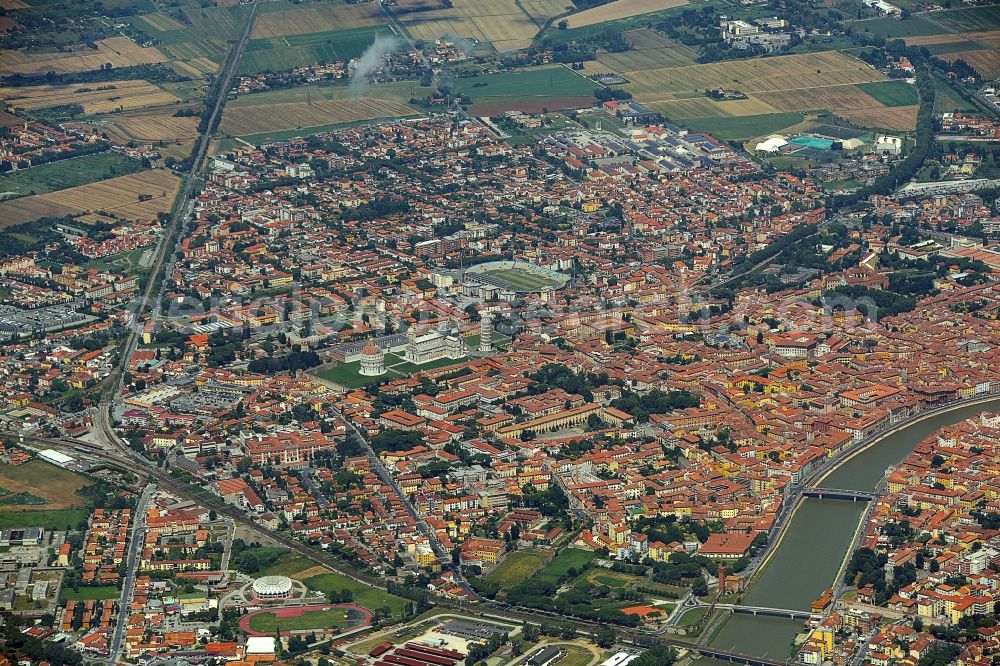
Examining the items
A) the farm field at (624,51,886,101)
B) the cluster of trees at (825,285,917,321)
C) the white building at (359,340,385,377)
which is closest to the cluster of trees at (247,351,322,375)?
the white building at (359,340,385,377)

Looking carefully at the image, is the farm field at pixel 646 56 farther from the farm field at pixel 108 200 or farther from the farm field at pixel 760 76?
the farm field at pixel 108 200

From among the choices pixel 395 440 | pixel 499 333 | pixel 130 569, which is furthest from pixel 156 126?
pixel 130 569

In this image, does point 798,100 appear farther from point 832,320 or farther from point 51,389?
point 51,389

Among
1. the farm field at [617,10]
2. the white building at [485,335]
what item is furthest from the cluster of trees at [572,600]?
the farm field at [617,10]

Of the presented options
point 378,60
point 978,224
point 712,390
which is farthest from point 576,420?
point 378,60

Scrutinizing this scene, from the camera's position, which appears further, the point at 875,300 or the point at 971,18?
the point at 971,18

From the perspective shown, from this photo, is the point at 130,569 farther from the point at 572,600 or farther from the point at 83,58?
the point at 83,58
